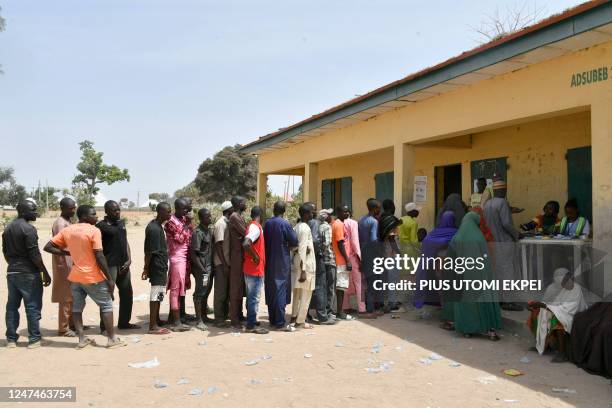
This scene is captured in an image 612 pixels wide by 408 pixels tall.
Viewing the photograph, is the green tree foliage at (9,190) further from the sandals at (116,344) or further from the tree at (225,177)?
the sandals at (116,344)

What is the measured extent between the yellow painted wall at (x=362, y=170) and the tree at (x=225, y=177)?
26320mm

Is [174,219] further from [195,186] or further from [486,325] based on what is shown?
[195,186]

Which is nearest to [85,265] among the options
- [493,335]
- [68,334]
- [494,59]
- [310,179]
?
[68,334]

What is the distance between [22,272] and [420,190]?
20.9 ft

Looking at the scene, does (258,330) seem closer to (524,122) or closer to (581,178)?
(524,122)

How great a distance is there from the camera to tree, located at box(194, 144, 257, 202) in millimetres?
41469

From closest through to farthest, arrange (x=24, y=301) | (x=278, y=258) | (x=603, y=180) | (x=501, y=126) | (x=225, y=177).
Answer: (x=24, y=301), (x=603, y=180), (x=278, y=258), (x=501, y=126), (x=225, y=177)

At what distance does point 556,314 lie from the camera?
5227mm

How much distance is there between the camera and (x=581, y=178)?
7.93 m

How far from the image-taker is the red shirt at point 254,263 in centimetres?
634

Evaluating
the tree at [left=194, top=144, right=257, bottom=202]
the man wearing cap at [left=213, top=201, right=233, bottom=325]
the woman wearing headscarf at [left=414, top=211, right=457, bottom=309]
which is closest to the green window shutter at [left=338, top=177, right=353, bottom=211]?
the woman wearing headscarf at [left=414, top=211, right=457, bottom=309]

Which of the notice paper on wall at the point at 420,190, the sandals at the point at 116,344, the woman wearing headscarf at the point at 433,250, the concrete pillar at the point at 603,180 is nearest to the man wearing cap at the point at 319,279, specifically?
the woman wearing headscarf at the point at 433,250
